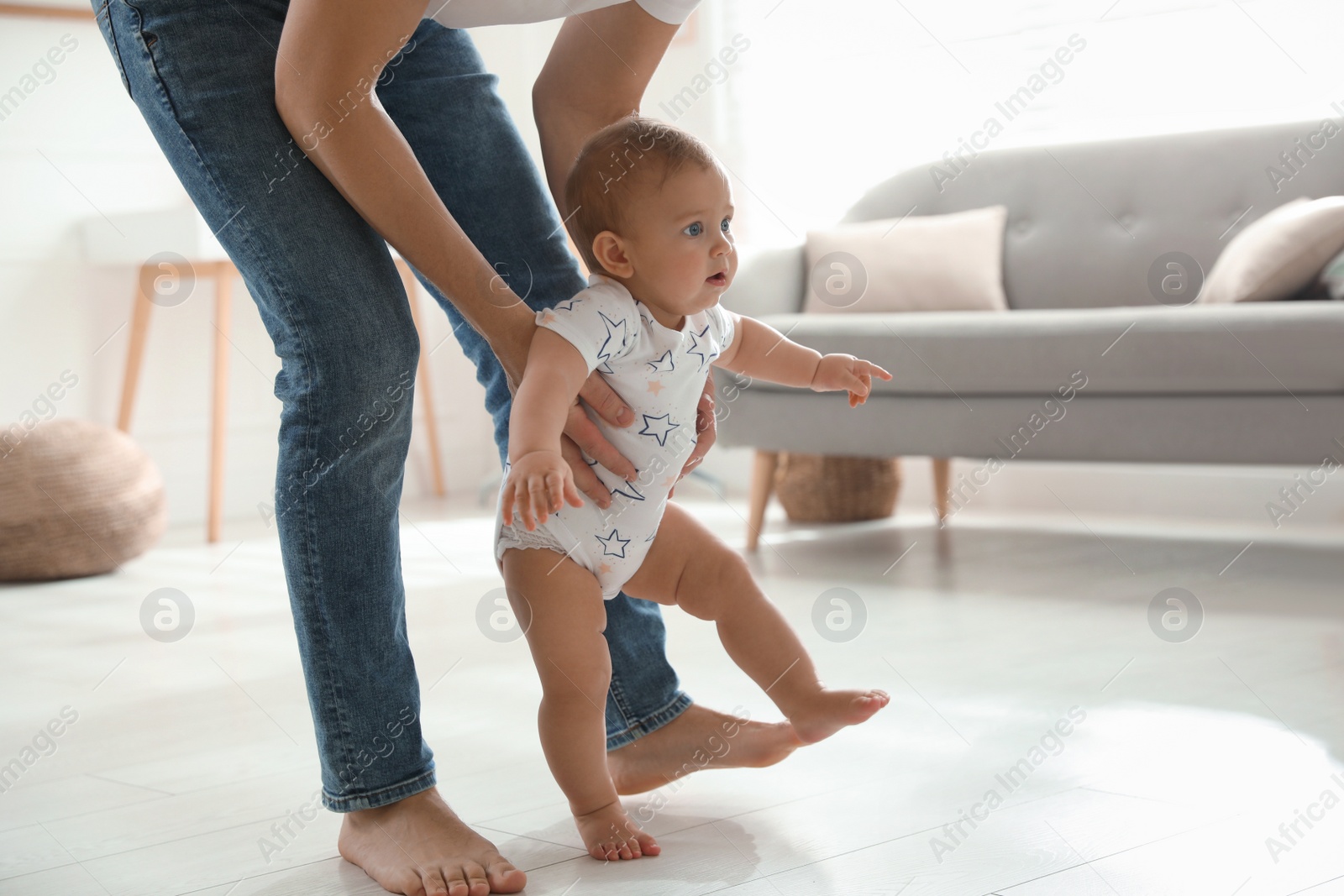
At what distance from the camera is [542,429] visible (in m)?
0.90

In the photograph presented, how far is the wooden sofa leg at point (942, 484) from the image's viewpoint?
115 inches

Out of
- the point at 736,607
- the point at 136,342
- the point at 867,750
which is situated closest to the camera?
the point at 736,607

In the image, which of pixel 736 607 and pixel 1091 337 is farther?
pixel 1091 337

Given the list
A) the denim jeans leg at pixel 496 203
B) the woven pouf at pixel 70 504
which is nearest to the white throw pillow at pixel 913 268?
the woven pouf at pixel 70 504

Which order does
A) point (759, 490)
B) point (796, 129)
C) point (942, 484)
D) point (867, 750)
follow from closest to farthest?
point (867, 750)
point (759, 490)
point (942, 484)
point (796, 129)

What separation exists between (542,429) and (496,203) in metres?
0.32

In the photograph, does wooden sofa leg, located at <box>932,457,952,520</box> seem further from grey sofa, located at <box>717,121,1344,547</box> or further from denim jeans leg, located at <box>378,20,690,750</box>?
denim jeans leg, located at <box>378,20,690,750</box>

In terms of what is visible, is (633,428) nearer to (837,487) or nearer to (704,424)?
(704,424)

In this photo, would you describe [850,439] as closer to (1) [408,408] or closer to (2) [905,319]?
(2) [905,319]

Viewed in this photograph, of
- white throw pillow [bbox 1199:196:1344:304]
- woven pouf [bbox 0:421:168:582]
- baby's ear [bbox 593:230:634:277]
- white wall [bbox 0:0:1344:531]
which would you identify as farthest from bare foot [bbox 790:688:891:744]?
woven pouf [bbox 0:421:168:582]

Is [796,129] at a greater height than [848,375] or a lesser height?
greater

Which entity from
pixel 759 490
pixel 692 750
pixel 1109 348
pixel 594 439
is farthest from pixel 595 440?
pixel 759 490

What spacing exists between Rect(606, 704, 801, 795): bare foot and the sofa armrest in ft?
5.07

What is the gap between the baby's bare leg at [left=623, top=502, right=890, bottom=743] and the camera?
3.47 feet
